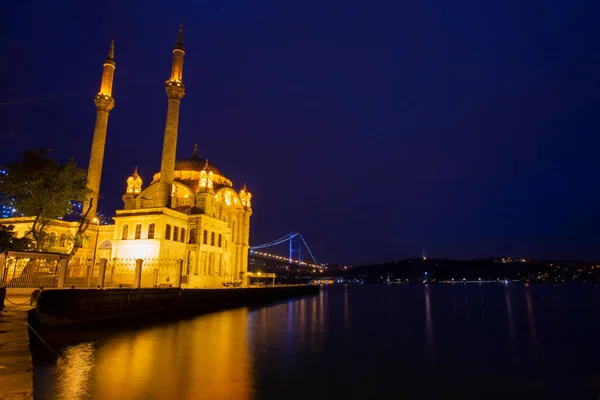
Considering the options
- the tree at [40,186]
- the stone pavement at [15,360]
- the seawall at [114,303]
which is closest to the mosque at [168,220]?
the seawall at [114,303]

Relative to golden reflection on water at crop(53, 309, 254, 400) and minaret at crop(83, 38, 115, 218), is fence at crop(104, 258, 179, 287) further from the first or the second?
golden reflection on water at crop(53, 309, 254, 400)

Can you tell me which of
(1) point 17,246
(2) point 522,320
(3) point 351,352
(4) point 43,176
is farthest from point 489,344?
(4) point 43,176

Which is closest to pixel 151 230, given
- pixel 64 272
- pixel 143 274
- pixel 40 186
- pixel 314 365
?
pixel 143 274

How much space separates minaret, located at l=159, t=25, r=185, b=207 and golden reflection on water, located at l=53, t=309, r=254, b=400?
22154mm

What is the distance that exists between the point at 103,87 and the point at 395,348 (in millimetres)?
39121

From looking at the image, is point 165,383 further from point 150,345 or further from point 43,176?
point 43,176

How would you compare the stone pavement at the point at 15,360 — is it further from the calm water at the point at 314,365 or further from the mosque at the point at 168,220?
the mosque at the point at 168,220

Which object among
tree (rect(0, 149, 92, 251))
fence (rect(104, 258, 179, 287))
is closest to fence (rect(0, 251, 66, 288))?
tree (rect(0, 149, 92, 251))

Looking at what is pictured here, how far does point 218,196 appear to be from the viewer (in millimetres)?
44906

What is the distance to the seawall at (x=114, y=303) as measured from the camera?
17375mm

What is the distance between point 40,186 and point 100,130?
15.5m

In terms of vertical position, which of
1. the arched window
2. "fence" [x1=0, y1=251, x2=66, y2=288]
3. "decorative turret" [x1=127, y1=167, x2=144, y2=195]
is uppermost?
"decorative turret" [x1=127, y1=167, x2=144, y2=195]

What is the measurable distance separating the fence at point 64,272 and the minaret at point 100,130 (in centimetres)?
959

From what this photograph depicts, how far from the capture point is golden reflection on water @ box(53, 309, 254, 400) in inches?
352
